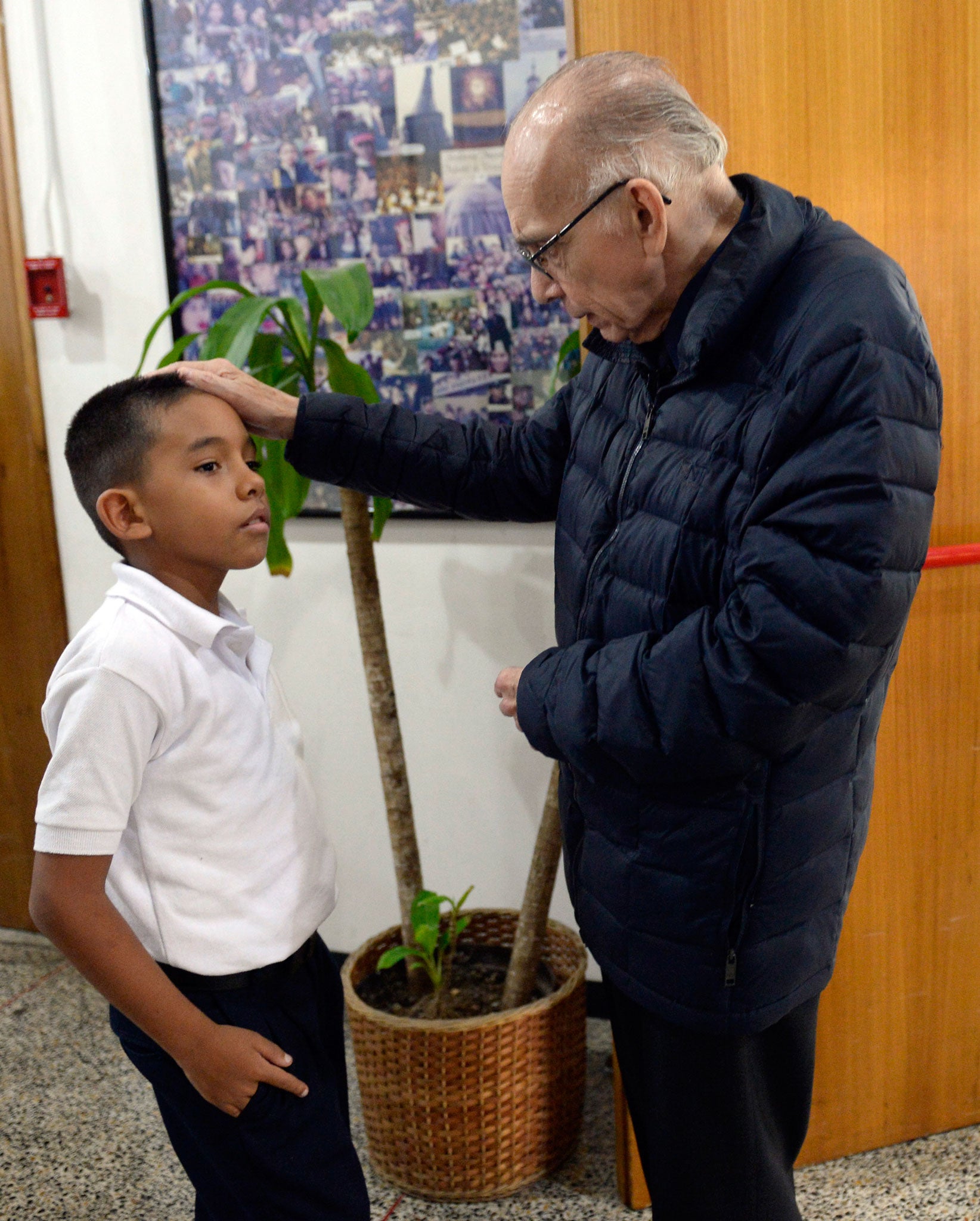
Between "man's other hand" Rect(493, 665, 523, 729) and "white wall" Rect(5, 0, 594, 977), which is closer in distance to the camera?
"man's other hand" Rect(493, 665, 523, 729)

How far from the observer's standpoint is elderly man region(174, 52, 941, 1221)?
37.0 inches

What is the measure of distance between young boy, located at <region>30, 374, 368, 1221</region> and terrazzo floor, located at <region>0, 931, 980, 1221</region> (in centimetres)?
70

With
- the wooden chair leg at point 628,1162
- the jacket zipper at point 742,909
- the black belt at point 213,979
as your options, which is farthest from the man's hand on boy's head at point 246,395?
the wooden chair leg at point 628,1162

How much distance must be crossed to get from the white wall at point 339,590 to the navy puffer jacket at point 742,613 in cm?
91

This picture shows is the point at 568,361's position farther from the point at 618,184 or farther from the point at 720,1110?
the point at 720,1110

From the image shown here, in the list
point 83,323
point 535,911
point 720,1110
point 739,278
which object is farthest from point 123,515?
point 83,323

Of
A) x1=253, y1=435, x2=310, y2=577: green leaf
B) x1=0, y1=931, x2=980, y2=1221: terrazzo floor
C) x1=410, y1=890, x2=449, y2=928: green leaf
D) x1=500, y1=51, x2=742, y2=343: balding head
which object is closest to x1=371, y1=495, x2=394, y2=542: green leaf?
x1=253, y1=435, x2=310, y2=577: green leaf

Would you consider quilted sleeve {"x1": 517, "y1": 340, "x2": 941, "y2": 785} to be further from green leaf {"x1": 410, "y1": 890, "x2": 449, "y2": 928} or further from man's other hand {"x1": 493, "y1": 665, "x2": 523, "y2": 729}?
green leaf {"x1": 410, "y1": 890, "x2": 449, "y2": 928}

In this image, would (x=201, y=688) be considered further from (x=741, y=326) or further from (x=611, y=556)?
(x=741, y=326)

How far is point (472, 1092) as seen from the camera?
5.54ft

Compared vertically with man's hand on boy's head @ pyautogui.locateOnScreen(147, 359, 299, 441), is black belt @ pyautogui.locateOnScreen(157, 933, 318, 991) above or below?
below

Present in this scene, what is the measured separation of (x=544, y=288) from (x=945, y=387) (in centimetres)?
75

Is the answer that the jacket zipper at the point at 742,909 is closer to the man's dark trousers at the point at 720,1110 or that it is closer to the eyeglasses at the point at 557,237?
the man's dark trousers at the point at 720,1110

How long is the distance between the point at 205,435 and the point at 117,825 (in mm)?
418
